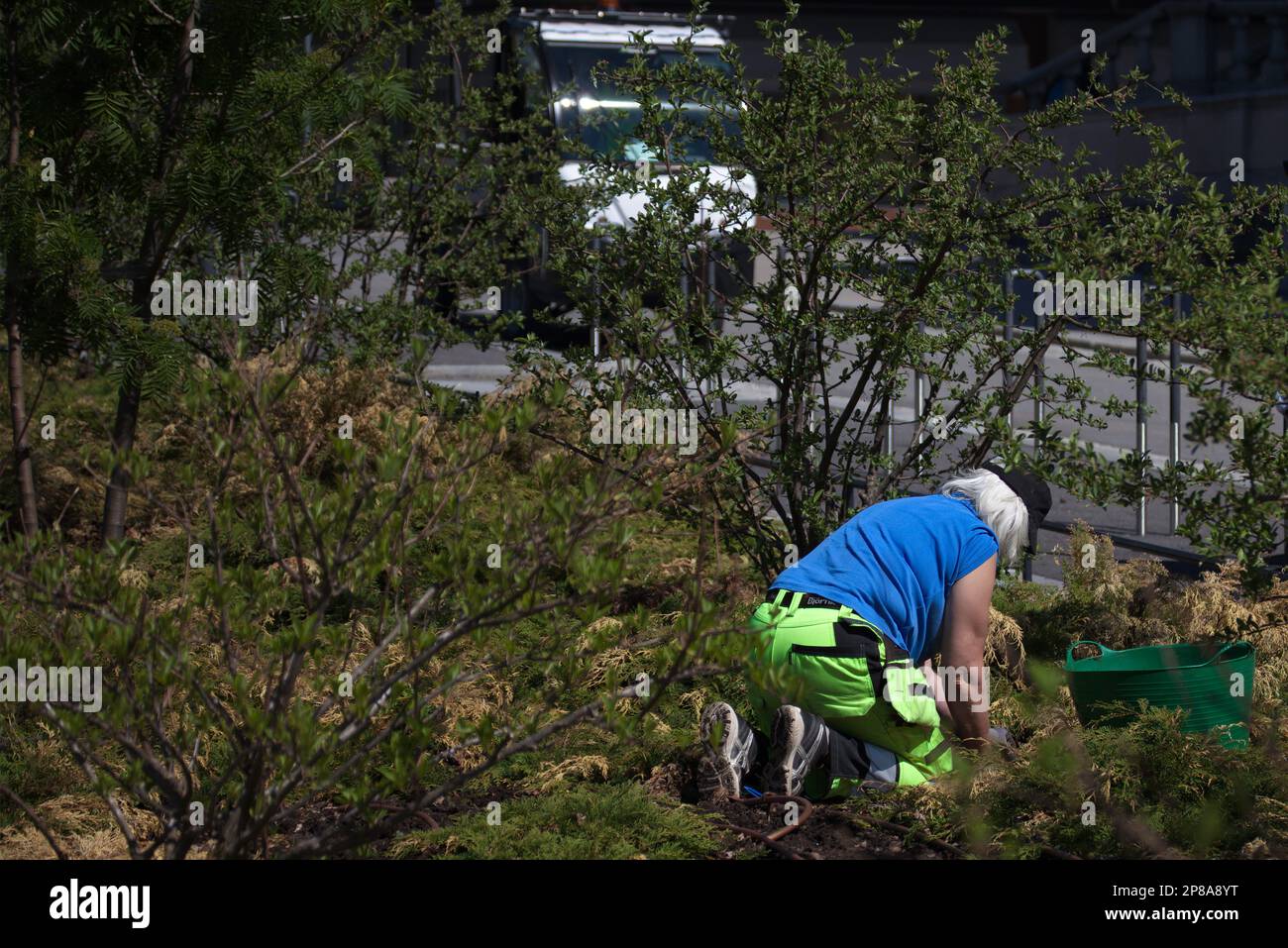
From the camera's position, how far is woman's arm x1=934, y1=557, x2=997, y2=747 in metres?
4.75

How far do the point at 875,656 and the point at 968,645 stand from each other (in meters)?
0.33

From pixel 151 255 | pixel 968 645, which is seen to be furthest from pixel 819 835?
pixel 151 255

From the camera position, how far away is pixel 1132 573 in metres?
6.12

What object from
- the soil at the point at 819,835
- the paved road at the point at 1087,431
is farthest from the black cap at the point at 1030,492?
the soil at the point at 819,835

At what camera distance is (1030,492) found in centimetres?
510

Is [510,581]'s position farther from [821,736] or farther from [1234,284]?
[1234,284]

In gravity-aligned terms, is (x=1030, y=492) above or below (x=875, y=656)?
above

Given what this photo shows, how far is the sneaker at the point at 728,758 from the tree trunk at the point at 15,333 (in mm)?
3206

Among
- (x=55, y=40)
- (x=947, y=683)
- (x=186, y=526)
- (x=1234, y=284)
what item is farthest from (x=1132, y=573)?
(x=55, y=40)

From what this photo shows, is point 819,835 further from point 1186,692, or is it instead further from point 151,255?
point 151,255

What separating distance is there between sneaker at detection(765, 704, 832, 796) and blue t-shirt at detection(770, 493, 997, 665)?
0.39 metres

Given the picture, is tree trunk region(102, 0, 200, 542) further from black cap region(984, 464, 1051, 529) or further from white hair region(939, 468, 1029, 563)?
black cap region(984, 464, 1051, 529)

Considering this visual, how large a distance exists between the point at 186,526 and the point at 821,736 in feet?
6.72

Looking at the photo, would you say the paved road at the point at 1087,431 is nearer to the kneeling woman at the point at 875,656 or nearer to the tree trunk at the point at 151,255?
the kneeling woman at the point at 875,656
